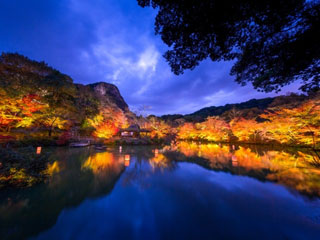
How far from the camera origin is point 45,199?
3238 mm

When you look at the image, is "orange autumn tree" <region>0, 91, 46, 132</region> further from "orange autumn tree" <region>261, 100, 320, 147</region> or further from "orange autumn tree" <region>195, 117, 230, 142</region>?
"orange autumn tree" <region>261, 100, 320, 147</region>

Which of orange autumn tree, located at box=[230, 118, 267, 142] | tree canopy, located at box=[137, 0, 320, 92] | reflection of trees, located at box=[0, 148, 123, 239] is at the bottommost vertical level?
reflection of trees, located at box=[0, 148, 123, 239]

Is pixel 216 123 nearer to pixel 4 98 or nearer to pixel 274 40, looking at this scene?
pixel 274 40

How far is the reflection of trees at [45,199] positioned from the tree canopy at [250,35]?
5142mm

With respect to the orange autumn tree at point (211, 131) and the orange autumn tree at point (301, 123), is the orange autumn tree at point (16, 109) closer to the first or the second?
the orange autumn tree at point (211, 131)

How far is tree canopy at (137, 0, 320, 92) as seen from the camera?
2387 mm

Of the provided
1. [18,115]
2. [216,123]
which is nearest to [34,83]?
[18,115]

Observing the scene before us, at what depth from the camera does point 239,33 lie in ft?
9.65

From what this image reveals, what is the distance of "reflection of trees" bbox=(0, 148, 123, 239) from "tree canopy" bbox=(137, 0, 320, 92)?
16.9ft

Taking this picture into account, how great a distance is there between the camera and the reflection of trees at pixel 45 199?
2268 millimetres

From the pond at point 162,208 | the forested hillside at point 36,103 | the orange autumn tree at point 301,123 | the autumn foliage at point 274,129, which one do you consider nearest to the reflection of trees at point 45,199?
the pond at point 162,208

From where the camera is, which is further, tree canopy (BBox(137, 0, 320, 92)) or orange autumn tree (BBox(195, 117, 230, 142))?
orange autumn tree (BBox(195, 117, 230, 142))

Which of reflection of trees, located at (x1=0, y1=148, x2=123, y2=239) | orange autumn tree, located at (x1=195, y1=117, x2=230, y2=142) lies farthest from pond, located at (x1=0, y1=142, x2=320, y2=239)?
orange autumn tree, located at (x1=195, y1=117, x2=230, y2=142)

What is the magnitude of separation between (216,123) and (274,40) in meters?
A: 21.4
